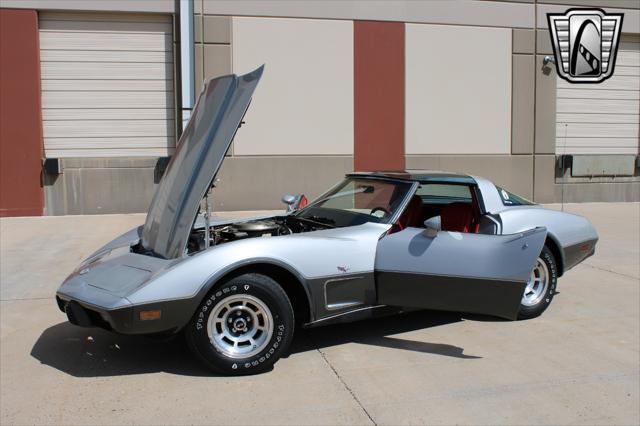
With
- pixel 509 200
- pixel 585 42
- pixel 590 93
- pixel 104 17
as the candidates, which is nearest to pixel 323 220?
pixel 509 200

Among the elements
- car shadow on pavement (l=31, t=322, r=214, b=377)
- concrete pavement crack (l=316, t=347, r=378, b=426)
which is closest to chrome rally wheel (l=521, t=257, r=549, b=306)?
concrete pavement crack (l=316, t=347, r=378, b=426)

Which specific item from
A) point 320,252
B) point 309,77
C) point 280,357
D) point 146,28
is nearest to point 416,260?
point 320,252

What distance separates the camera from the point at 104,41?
1292cm

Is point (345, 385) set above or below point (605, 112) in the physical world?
below

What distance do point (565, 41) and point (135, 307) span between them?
13910 millimetres

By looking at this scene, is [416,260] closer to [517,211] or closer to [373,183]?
[373,183]

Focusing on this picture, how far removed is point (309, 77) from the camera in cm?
1345

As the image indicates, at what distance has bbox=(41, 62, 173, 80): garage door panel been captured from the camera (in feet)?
42.2

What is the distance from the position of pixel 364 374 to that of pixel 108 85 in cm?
1056

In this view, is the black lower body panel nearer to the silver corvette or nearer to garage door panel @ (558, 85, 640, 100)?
the silver corvette

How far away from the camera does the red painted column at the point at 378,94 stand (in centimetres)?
1370

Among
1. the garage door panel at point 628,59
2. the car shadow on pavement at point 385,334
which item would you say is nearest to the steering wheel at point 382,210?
the car shadow on pavement at point 385,334

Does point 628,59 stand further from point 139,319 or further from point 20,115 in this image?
point 139,319

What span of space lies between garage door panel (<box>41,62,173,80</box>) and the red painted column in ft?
13.3
